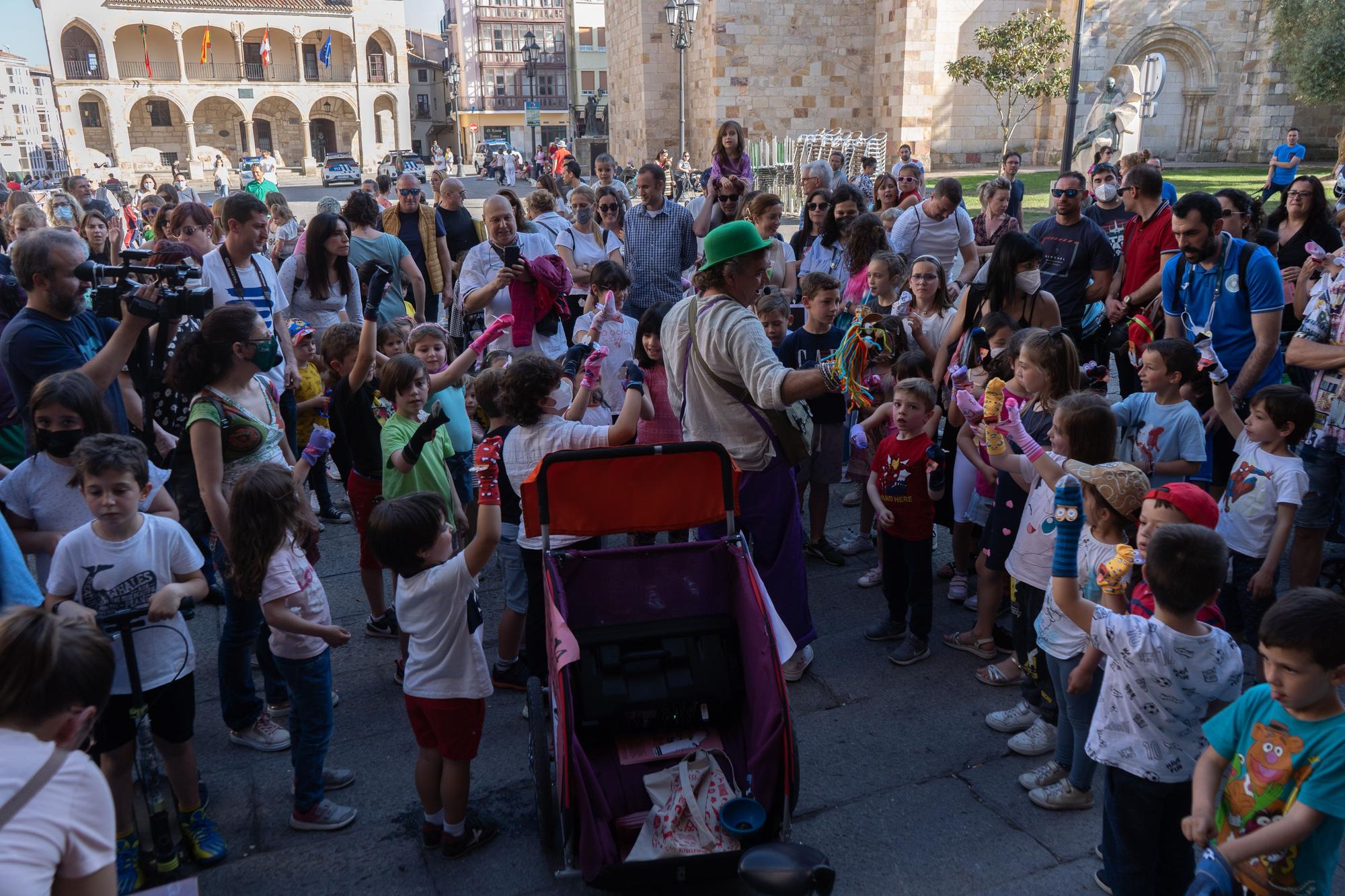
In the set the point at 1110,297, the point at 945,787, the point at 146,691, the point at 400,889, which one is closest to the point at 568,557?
the point at 400,889

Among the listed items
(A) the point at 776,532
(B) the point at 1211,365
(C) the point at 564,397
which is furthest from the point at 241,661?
(B) the point at 1211,365

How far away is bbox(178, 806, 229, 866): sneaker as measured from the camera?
3.04 meters

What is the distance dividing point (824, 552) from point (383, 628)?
8.35 ft

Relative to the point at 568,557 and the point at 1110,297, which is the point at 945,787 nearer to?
the point at 568,557

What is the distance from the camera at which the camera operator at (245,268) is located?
4.94m

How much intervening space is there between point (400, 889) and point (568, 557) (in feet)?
3.95

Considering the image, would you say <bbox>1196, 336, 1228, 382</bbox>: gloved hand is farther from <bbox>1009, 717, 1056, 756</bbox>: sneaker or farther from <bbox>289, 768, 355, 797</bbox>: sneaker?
<bbox>289, 768, 355, 797</bbox>: sneaker

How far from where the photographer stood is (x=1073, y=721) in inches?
123

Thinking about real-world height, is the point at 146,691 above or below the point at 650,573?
below

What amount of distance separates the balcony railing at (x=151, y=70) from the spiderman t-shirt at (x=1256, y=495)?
62.0 meters

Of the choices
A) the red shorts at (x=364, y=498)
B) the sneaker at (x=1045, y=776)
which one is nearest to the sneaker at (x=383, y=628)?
the red shorts at (x=364, y=498)

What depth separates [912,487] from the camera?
14.0ft

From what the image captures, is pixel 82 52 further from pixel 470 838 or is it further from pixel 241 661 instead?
pixel 470 838

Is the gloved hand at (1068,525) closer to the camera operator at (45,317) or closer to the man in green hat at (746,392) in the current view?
the man in green hat at (746,392)
